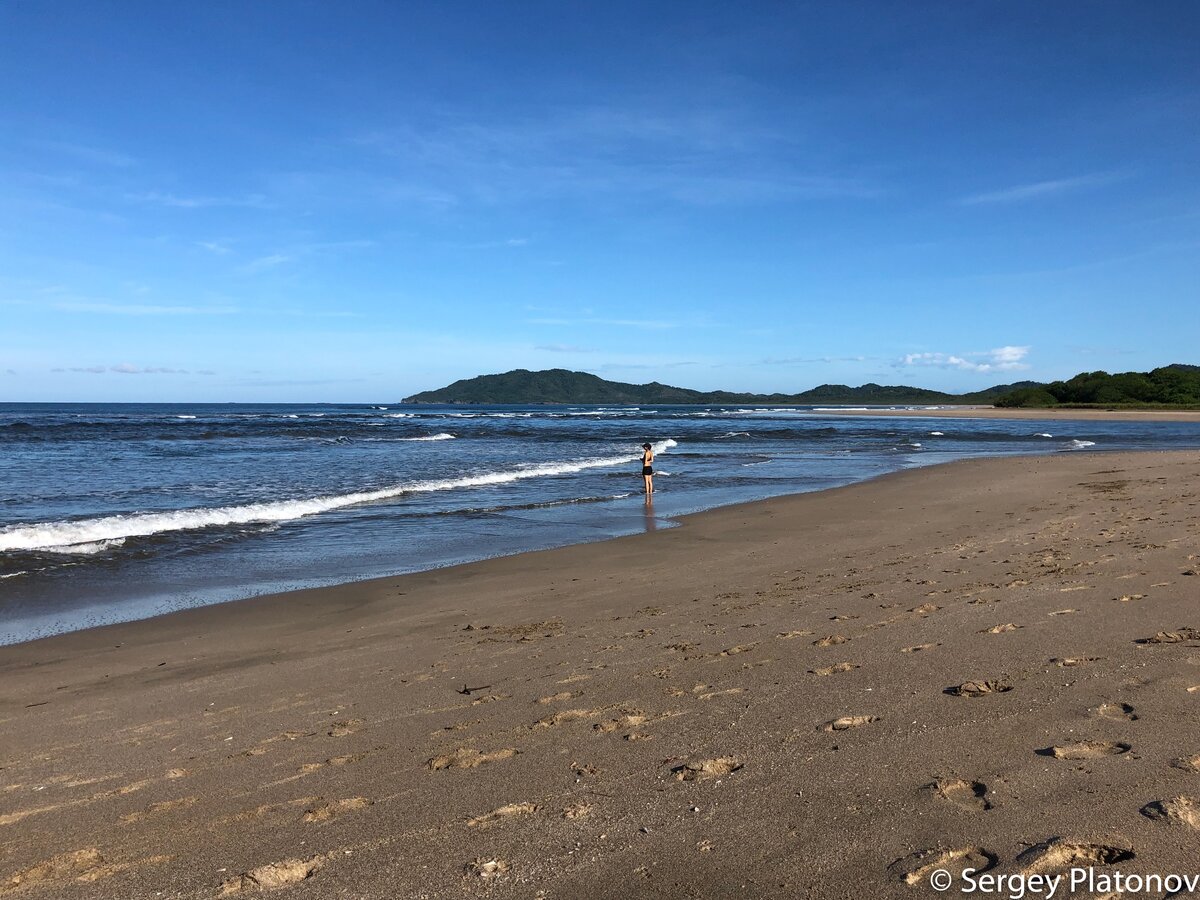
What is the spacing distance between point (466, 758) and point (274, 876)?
1.23 metres

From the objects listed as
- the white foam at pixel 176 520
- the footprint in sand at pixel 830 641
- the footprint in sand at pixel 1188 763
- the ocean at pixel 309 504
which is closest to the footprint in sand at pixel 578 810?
the footprint in sand at pixel 1188 763

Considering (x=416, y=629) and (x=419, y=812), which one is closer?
(x=419, y=812)

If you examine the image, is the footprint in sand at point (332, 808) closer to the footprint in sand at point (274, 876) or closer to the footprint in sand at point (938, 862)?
the footprint in sand at point (274, 876)

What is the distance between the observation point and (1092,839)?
3.01m

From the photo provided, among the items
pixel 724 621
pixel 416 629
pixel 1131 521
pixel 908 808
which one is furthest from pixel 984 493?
pixel 908 808

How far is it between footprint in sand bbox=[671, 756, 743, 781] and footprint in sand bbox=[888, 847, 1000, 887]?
0.99 m

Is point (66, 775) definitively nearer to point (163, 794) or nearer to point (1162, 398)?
point (163, 794)

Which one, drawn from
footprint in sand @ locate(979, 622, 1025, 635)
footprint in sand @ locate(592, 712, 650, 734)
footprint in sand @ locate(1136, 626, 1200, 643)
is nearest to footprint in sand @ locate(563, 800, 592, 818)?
footprint in sand @ locate(592, 712, 650, 734)

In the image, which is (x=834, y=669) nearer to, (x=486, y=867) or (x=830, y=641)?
(x=830, y=641)

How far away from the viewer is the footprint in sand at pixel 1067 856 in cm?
288

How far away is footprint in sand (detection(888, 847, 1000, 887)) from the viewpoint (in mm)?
2908

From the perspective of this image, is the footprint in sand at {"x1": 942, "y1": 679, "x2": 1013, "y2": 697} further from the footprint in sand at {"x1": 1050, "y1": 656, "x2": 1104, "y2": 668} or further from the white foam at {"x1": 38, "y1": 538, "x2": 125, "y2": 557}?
the white foam at {"x1": 38, "y1": 538, "x2": 125, "y2": 557}

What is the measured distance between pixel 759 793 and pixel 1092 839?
50.7 inches

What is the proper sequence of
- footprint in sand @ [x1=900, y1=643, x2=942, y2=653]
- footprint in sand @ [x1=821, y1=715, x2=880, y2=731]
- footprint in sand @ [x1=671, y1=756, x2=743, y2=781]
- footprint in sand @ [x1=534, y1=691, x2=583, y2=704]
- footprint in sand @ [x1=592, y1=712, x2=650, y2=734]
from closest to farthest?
footprint in sand @ [x1=671, y1=756, x2=743, y2=781], footprint in sand @ [x1=821, y1=715, x2=880, y2=731], footprint in sand @ [x1=592, y1=712, x2=650, y2=734], footprint in sand @ [x1=534, y1=691, x2=583, y2=704], footprint in sand @ [x1=900, y1=643, x2=942, y2=653]
